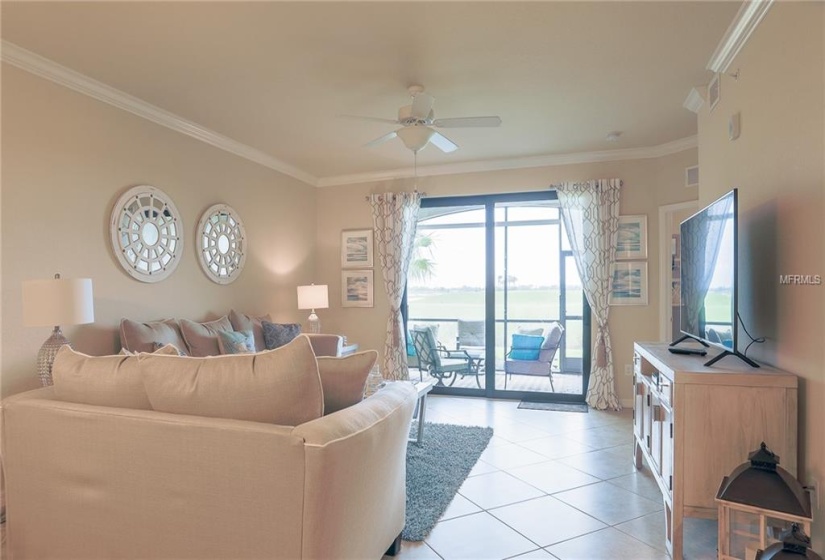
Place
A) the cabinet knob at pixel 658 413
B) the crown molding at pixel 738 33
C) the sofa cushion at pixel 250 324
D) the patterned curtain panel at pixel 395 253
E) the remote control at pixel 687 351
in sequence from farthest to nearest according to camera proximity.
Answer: the patterned curtain panel at pixel 395 253, the sofa cushion at pixel 250 324, the remote control at pixel 687 351, the cabinet knob at pixel 658 413, the crown molding at pixel 738 33

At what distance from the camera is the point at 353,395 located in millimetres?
1933

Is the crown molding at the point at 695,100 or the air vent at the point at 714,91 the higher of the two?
the crown molding at the point at 695,100

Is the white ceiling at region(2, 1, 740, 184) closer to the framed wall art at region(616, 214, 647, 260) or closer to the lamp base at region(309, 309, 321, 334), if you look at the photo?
the framed wall art at region(616, 214, 647, 260)

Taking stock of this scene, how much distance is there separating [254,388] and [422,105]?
7.46 ft

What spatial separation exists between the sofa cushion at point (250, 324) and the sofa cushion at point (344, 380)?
111 inches

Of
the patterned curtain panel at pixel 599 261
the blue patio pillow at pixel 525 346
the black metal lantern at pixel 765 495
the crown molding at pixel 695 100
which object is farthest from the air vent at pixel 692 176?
the black metal lantern at pixel 765 495

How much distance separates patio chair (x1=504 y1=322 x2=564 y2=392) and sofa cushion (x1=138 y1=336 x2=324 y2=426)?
13.4ft

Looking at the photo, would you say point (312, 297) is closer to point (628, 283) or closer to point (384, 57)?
point (384, 57)

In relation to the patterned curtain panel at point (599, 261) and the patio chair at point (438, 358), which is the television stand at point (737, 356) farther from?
the patio chair at point (438, 358)

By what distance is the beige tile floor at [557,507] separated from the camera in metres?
2.32

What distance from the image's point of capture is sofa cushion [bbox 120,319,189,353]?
332 cm

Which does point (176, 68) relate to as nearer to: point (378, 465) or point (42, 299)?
point (42, 299)

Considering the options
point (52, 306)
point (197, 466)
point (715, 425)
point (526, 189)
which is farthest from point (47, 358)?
point (526, 189)

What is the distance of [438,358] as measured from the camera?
5.73 meters
